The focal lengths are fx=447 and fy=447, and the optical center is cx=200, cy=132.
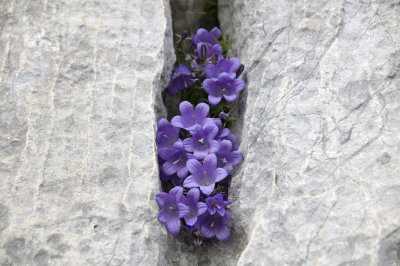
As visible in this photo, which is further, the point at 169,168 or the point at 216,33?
the point at 216,33

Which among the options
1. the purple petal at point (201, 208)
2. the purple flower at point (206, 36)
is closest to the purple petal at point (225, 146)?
the purple petal at point (201, 208)

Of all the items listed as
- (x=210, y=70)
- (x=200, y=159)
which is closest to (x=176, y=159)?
(x=200, y=159)

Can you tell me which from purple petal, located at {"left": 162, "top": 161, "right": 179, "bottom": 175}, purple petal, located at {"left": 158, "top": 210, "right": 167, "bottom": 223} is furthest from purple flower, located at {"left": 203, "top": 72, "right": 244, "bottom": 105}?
purple petal, located at {"left": 158, "top": 210, "right": 167, "bottom": 223}

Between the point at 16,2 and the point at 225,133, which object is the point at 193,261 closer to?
the point at 225,133

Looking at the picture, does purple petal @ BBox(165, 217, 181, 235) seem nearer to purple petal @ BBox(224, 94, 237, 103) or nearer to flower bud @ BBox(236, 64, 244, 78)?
purple petal @ BBox(224, 94, 237, 103)

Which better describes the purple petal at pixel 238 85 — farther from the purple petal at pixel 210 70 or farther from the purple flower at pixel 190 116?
the purple flower at pixel 190 116

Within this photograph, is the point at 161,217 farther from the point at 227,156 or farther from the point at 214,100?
the point at 214,100
